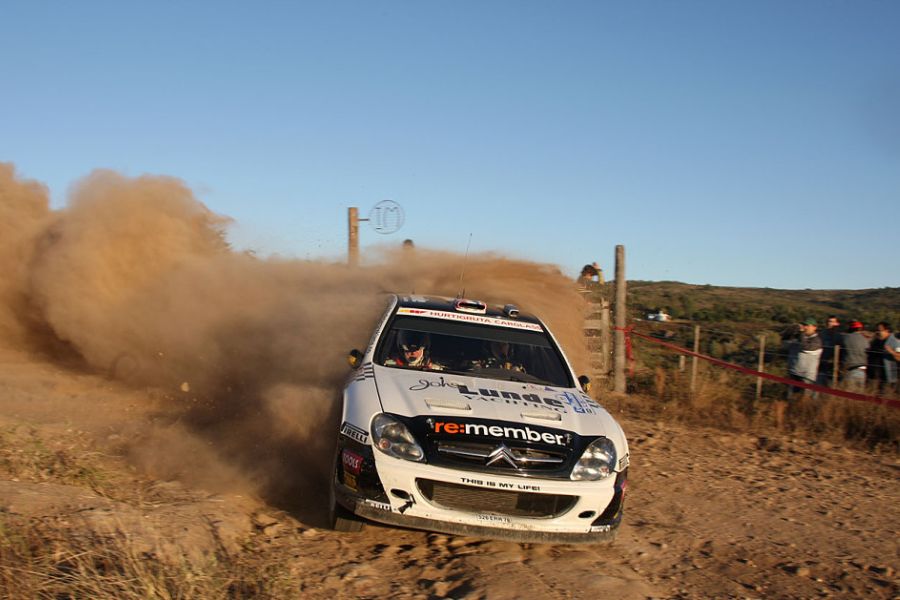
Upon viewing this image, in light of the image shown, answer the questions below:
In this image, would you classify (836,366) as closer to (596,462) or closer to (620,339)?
(620,339)

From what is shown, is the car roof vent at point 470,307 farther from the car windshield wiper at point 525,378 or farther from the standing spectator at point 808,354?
the standing spectator at point 808,354

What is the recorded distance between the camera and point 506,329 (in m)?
6.86

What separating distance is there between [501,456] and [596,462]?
2.12ft

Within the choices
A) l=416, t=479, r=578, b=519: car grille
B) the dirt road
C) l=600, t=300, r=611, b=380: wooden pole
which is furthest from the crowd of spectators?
l=416, t=479, r=578, b=519: car grille

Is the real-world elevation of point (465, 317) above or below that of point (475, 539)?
above

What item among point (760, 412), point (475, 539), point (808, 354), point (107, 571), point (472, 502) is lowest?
point (475, 539)

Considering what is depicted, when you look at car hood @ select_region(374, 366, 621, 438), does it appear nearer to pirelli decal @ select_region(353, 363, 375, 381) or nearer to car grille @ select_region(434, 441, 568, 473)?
pirelli decal @ select_region(353, 363, 375, 381)

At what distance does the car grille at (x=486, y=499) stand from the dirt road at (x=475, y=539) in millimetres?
348

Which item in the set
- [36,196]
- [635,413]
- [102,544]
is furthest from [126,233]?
[102,544]

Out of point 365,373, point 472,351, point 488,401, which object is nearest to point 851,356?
point 472,351

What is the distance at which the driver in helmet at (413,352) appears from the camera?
20.7ft

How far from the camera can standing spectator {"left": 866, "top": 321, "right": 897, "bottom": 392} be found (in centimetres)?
1170

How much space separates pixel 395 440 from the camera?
5004 millimetres

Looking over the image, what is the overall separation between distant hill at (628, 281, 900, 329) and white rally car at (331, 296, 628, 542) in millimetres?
22496
